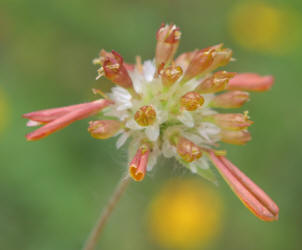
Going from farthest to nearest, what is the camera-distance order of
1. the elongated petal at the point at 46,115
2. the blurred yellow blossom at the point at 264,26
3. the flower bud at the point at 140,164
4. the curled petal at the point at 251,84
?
the blurred yellow blossom at the point at 264,26 < the curled petal at the point at 251,84 < the elongated petal at the point at 46,115 < the flower bud at the point at 140,164

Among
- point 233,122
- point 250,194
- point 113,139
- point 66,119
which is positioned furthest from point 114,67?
point 113,139

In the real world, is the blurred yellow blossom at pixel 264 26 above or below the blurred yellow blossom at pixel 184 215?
above

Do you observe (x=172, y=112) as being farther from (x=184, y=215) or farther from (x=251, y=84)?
(x=184, y=215)

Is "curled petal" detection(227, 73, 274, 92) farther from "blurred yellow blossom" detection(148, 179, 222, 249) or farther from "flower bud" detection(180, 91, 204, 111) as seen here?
"blurred yellow blossom" detection(148, 179, 222, 249)

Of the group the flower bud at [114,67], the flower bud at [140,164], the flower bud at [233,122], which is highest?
the flower bud at [114,67]

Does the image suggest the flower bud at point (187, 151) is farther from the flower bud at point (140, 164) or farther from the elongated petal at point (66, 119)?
the elongated petal at point (66, 119)

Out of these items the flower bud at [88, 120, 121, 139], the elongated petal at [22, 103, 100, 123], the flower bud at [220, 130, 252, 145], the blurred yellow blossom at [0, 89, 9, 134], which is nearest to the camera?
the elongated petal at [22, 103, 100, 123]

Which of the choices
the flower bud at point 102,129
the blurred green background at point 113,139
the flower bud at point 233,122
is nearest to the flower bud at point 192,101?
the flower bud at point 233,122

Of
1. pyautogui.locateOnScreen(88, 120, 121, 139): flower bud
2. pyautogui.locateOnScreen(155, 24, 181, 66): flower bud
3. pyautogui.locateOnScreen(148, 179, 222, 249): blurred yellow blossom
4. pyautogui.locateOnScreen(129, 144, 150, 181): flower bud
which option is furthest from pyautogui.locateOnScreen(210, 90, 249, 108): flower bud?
pyautogui.locateOnScreen(148, 179, 222, 249): blurred yellow blossom
